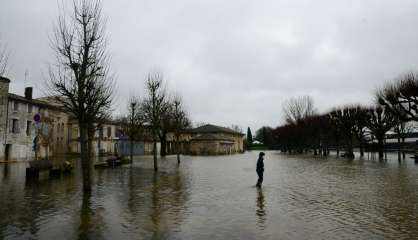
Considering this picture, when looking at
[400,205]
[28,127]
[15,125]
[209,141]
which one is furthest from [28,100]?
[209,141]

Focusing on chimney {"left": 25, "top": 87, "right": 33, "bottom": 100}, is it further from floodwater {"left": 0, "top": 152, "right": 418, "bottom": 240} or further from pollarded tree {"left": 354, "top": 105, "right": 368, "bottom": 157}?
pollarded tree {"left": 354, "top": 105, "right": 368, "bottom": 157}

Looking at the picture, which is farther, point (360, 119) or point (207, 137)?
point (207, 137)

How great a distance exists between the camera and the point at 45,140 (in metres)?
51.2

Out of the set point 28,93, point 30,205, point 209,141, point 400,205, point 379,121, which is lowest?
point 400,205

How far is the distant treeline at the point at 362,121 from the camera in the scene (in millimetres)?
30625

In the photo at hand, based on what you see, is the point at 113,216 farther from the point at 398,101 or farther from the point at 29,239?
the point at 398,101

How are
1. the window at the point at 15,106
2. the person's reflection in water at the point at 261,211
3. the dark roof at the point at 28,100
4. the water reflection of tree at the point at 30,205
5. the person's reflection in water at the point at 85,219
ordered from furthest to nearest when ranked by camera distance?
1. the window at the point at 15,106
2. the dark roof at the point at 28,100
3. the person's reflection in water at the point at 261,211
4. the water reflection of tree at the point at 30,205
5. the person's reflection in water at the point at 85,219

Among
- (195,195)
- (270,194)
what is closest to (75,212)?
(195,195)

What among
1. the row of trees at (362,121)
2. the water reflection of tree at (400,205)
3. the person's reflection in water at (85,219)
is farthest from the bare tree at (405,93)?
the person's reflection in water at (85,219)

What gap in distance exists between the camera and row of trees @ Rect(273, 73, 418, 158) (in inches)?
1205

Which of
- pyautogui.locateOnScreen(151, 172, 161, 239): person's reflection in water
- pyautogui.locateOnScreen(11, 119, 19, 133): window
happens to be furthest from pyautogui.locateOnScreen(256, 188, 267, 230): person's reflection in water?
pyautogui.locateOnScreen(11, 119, 19, 133): window

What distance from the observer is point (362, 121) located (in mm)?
50250

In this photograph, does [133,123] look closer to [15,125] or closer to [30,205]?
[15,125]

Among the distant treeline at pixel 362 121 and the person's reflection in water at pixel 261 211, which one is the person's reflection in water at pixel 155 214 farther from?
the distant treeline at pixel 362 121
